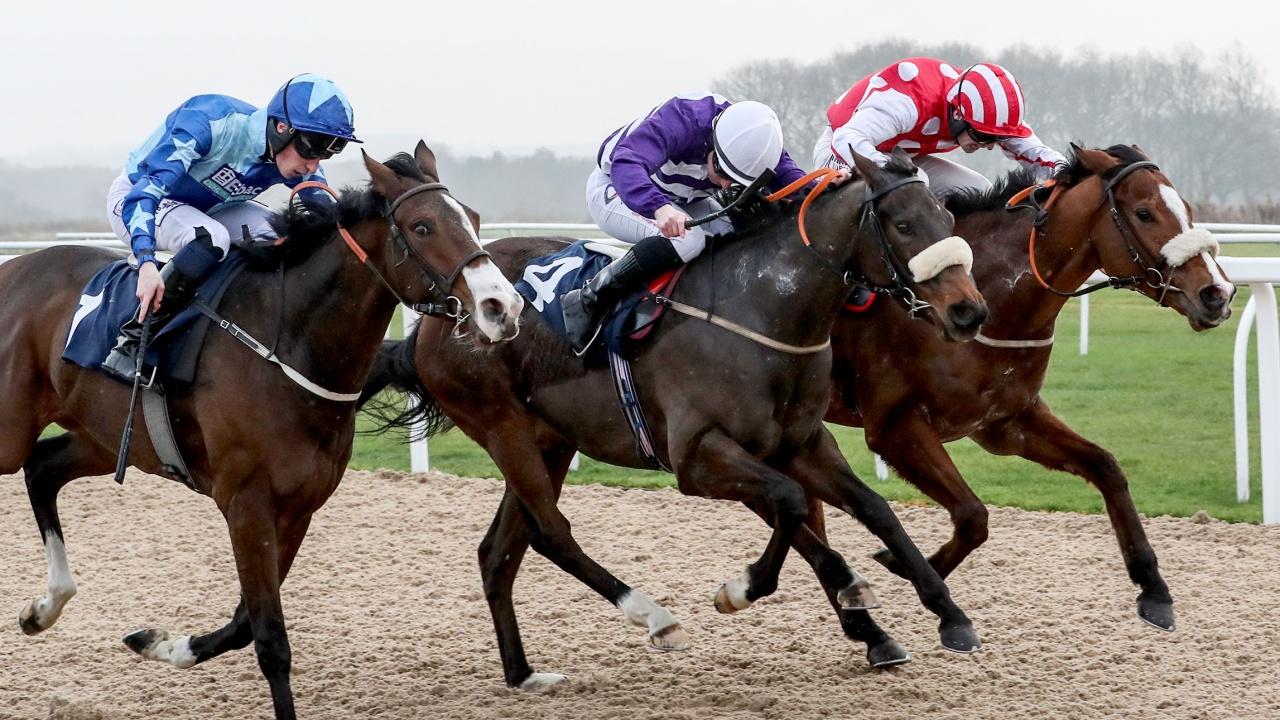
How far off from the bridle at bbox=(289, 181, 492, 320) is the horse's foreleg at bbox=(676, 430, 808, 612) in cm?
78

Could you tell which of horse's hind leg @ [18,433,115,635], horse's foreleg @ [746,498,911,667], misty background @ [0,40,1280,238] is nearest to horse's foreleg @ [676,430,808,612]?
horse's foreleg @ [746,498,911,667]

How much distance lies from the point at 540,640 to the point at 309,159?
5.76 feet

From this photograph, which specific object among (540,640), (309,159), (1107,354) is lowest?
(1107,354)

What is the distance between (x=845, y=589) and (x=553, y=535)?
85 centimetres

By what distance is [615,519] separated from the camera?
619 cm

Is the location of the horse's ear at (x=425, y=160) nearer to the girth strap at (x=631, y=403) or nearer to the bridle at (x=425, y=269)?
the bridle at (x=425, y=269)

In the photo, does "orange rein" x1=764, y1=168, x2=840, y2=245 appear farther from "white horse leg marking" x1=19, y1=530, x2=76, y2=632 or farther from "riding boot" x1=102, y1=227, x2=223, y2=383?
"white horse leg marking" x1=19, y1=530, x2=76, y2=632

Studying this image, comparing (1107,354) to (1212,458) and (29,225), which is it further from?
(29,225)

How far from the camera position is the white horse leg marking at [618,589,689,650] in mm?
3715

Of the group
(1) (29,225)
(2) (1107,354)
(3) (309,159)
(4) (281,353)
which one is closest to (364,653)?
(4) (281,353)

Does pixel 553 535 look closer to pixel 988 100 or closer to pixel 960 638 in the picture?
pixel 960 638

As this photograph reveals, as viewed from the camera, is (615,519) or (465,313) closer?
(465,313)

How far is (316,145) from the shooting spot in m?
3.82

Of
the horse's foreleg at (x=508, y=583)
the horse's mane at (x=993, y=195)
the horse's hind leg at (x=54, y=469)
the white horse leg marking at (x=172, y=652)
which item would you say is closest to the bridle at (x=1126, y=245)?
the horse's mane at (x=993, y=195)
